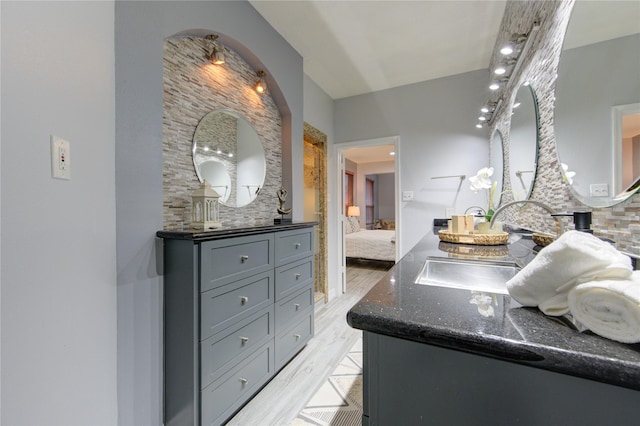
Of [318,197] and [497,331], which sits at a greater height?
[318,197]

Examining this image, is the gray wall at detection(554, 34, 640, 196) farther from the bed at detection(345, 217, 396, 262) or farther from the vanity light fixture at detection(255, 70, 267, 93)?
the bed at detection(345, 217, 396, 262)

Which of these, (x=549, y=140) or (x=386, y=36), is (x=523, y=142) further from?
(x=386, y=36)

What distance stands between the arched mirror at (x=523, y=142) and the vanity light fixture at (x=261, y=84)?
1.79m

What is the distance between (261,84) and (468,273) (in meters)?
1.93

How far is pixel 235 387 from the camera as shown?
142cm

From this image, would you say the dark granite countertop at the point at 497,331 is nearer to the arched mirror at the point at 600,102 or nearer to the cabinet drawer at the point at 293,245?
the arched mirror at the point at 600,102

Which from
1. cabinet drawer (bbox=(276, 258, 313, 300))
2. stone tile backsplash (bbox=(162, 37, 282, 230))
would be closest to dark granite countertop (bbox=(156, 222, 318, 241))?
stone tile backsplash (bbox=(162, 37, 282, 230))

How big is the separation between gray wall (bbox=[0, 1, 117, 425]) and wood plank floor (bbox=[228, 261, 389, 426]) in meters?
0.72

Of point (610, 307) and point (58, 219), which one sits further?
point (58, 219)

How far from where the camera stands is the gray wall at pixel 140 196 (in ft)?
3.68

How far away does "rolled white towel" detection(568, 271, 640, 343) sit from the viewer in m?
0.36

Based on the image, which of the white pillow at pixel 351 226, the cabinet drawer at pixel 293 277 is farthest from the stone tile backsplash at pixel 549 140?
the white pillow at pixel 351 226

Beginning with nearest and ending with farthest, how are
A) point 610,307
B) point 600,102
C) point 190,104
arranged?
point 610,307
point 600,102
point 190,104

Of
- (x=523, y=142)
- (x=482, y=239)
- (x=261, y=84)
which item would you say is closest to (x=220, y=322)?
(x=482, y=239)
